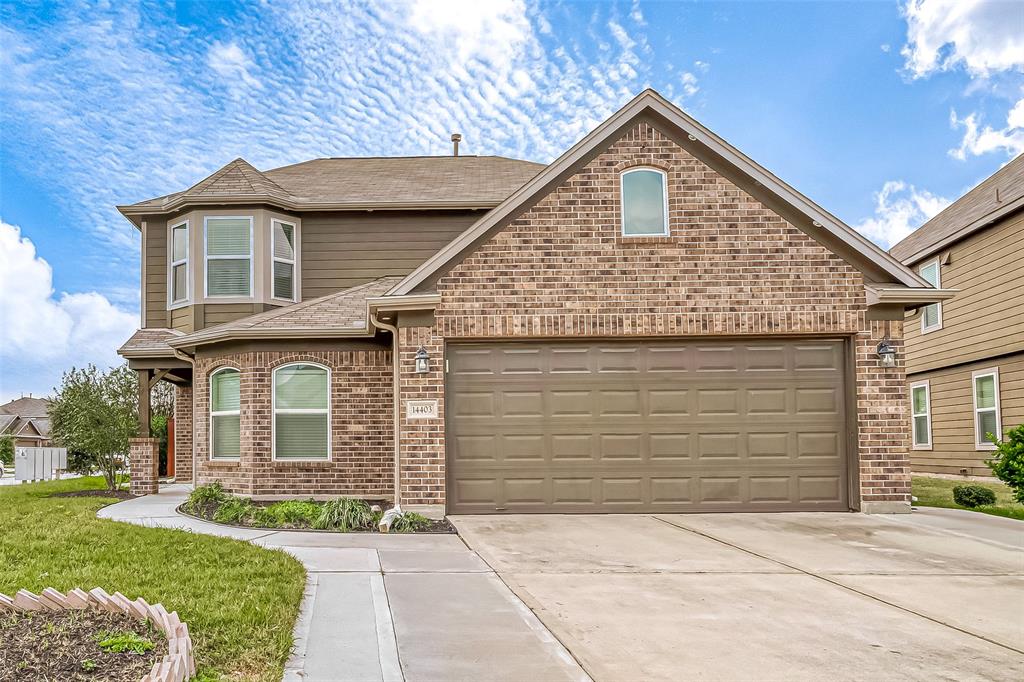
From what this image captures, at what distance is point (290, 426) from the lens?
1359 cm

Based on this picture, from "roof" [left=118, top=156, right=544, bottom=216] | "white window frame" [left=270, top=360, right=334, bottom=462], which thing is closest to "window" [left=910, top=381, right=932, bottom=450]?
"roof" [left=118, top=156, right=544, bottom=216]

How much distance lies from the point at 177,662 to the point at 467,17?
13.5m

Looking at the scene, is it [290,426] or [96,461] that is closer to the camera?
[290,426]

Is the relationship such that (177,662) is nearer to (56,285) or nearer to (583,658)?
(583,658)

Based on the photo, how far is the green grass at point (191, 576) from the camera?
15.6 feet

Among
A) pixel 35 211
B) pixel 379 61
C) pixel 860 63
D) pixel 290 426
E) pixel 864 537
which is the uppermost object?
pixel 860 63

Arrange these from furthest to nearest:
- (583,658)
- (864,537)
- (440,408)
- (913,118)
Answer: (913,118), (440,408), (864,537), (583,658)

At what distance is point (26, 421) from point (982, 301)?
Result: 67.7 meters

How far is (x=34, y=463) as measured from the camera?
26.9m

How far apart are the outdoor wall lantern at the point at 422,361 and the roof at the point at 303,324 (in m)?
1.75

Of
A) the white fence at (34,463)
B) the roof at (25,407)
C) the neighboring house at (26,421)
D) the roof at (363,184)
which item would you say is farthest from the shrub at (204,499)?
the roof at (25,407)

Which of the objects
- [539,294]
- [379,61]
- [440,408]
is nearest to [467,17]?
[379,61]

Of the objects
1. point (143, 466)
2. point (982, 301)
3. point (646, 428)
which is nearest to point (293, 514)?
point (646, 428)

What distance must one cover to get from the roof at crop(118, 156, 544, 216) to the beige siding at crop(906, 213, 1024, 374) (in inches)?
374
